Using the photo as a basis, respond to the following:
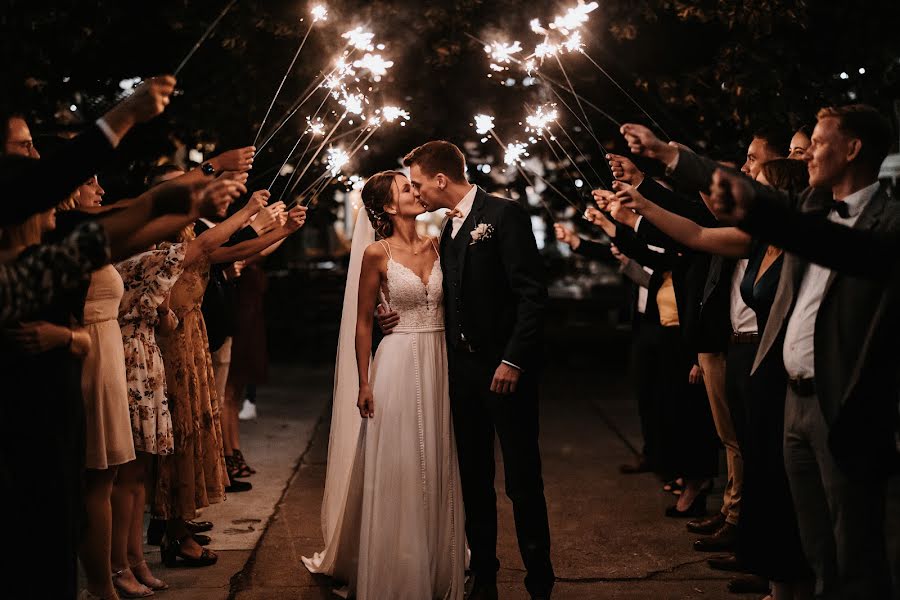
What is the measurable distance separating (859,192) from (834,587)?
1.64 meters

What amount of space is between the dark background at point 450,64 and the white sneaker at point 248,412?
2220 mm

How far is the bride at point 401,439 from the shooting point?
5152 millimetres

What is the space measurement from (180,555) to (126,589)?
0.62 m

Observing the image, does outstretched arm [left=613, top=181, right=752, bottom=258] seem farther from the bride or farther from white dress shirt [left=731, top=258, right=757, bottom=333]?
the bride

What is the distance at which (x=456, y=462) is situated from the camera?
212 inches

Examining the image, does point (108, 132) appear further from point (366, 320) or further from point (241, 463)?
point (241, 463)

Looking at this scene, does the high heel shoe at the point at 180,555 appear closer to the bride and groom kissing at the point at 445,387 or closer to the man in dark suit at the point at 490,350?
the bride and groom kissing at the point at 445,387

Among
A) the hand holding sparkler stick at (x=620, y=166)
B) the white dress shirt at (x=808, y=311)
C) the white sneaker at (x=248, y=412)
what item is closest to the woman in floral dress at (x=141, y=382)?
the hand holding sparkler stick at (x=620, y=166)

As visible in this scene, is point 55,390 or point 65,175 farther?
point 55,390

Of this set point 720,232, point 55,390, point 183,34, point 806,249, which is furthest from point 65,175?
point 183,34

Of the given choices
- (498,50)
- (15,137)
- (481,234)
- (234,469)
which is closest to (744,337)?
(481,234)

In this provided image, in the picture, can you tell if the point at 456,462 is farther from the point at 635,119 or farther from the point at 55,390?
the point at 635,119

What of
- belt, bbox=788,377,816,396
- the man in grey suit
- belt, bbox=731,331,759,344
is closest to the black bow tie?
the man in grey suit

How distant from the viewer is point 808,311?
4188 millimetres
